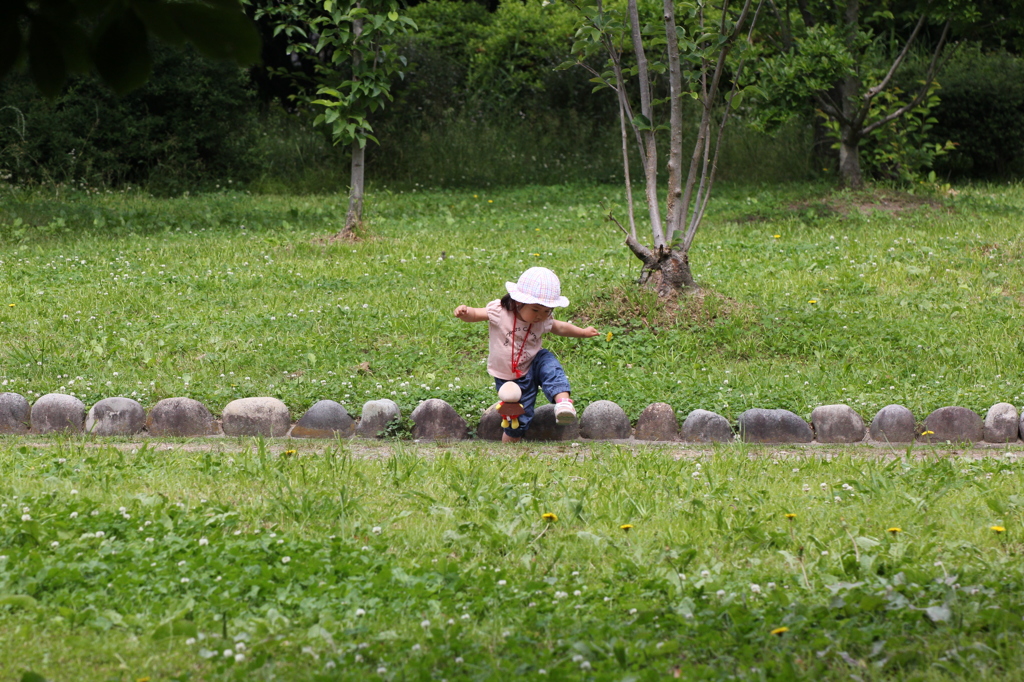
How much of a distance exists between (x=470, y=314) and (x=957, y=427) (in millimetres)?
2802

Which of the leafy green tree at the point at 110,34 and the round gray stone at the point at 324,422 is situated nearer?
the leafy green tree at the point at 110,34

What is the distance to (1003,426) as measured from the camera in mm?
5656

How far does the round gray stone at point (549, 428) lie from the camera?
19.2 feet

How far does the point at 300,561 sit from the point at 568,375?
328 centimetres

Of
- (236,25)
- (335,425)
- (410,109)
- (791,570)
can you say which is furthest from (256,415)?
(410,109)

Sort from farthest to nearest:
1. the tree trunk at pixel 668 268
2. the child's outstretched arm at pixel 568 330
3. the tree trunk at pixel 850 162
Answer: the tree trunk at pixel 850 162 < the tree trunk at pixel 668 268 < the child's outstretched arm at pixel 568 330

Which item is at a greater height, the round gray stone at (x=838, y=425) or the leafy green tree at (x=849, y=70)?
the leafy green tree at (x=849, y=70)

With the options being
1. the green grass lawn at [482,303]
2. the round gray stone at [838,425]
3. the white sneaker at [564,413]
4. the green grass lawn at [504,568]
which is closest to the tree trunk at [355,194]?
the green grass lawn at [482,303]

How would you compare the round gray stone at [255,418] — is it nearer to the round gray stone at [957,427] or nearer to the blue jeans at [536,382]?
the blue jeans at [536,382]

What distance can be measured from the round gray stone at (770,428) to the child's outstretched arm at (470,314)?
1.58m

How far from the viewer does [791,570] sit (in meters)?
3.55

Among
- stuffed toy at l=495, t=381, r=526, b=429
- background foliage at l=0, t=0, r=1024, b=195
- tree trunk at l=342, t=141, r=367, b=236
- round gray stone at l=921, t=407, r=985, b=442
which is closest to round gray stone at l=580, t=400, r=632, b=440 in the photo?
stuffed toy at l=495, t=381, r=526, b=429

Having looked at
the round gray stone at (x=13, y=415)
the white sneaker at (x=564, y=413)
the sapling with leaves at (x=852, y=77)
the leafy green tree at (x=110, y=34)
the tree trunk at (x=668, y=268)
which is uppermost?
the sapling with leaves at (x=852, y=77)

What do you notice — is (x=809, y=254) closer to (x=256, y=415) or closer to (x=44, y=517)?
(x=256, y=415)
